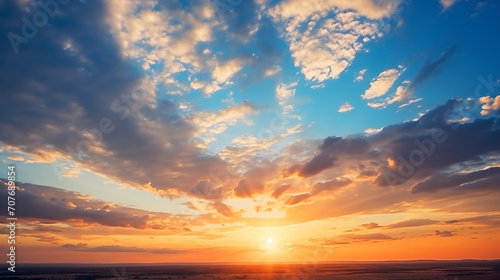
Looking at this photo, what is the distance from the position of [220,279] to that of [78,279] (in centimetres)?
5447

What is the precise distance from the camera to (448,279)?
9025 cm

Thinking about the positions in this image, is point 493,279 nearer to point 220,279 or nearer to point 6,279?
point 220,279

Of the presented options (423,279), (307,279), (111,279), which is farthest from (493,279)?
(111,279)

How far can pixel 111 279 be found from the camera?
105 meters

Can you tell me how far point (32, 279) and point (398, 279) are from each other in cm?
13271

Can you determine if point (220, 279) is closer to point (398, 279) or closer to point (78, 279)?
point (78, 279)

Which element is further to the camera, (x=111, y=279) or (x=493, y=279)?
(x=111, y=279)

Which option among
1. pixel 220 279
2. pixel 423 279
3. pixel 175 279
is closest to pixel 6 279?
pixel 175 279

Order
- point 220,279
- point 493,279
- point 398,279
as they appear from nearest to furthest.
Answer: point 493,279 < point 398,279 < point 220,279

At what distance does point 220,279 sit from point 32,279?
70292 millimetres

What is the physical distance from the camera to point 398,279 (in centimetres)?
9531

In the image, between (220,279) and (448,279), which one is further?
(220,279)

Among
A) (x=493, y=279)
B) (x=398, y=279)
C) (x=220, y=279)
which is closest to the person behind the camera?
(x=493, y=279)

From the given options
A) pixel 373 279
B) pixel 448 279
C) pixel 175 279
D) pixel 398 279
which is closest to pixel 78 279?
→ pixel 175 279
